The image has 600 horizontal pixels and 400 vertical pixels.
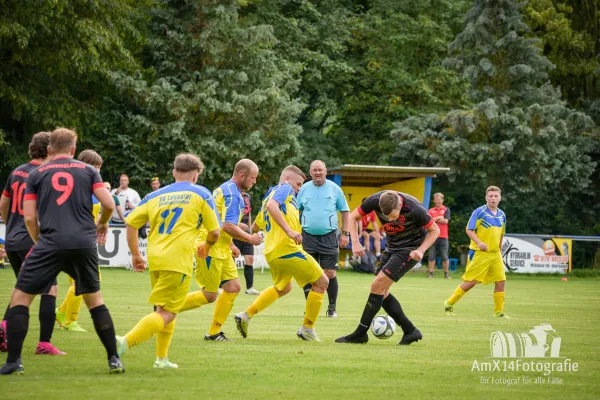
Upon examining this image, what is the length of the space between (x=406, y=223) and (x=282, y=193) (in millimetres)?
1502

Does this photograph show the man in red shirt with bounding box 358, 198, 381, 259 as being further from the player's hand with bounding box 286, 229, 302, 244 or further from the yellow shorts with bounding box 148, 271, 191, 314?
the yellow shorts with bounding box 148, 271, 191, 314

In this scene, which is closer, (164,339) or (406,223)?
(164,339)

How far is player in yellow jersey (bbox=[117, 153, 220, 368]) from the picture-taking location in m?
7.72

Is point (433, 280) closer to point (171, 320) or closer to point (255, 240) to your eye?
point (255, 240)

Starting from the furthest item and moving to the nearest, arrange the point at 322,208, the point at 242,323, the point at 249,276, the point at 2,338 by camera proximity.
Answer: the point at 249,276 → the point at 322,208 → the point at 242,323 → the point at 2,338

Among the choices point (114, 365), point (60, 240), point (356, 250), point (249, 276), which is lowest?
point (249, 276)

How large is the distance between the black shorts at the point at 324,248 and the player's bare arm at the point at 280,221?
3.95 m

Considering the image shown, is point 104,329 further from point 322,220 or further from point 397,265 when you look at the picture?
point 322,220

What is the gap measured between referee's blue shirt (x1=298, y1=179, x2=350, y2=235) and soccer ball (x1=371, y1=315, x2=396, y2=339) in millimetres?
4039

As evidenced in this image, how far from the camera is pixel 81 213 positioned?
24.5 feet

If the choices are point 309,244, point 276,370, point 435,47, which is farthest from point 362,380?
point 435,47

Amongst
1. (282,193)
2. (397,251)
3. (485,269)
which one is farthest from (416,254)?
(485,269)

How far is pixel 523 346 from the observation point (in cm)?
927

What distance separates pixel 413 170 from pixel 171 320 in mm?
22110
